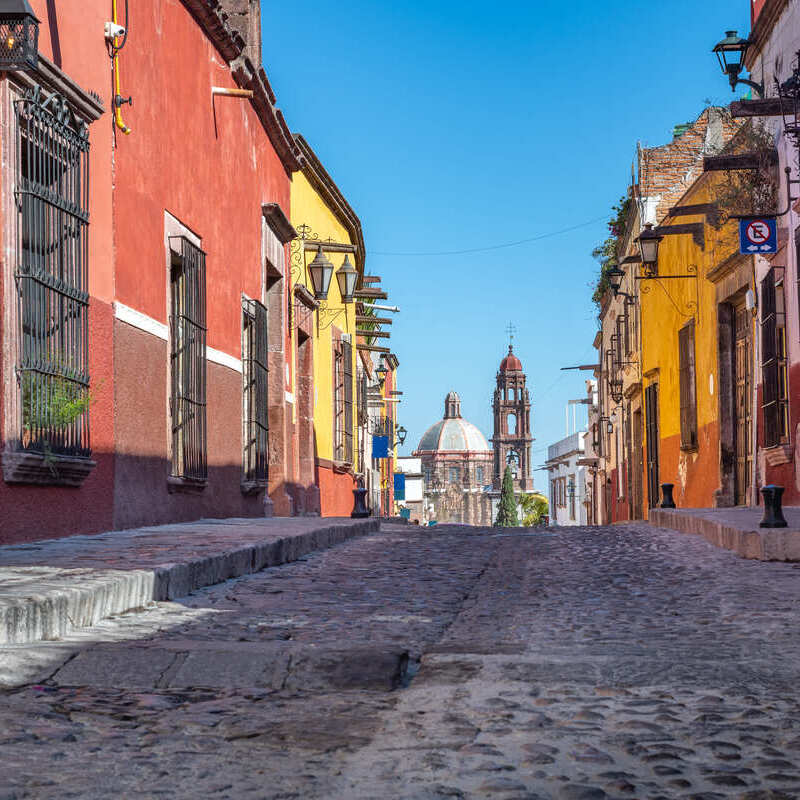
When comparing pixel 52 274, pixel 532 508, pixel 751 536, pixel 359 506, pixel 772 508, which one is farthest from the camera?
pixel 532 508

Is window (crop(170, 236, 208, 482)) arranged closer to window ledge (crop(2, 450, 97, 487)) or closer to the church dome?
window ledge (crop(2, 450, 97, 487))

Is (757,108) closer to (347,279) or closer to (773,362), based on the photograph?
(773,362)

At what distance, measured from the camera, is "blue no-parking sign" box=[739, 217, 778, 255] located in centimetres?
1352

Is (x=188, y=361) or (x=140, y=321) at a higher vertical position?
(x=140, y=321)

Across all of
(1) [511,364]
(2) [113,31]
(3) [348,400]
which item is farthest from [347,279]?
(1) [511,364]

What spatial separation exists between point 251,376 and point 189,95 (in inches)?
149

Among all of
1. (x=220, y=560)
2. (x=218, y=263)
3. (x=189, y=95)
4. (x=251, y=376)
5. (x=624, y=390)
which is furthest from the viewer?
(x=624, y=390)

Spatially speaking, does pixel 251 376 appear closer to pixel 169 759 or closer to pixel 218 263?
pixel 218 263

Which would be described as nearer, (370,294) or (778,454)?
(778,454)

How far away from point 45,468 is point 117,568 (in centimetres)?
190

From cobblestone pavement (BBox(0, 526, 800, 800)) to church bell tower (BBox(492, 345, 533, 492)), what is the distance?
115638 mm

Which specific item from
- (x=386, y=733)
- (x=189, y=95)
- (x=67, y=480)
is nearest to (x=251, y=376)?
(x=189, y=95)

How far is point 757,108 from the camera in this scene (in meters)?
13.0

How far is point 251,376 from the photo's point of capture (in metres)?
14.2
